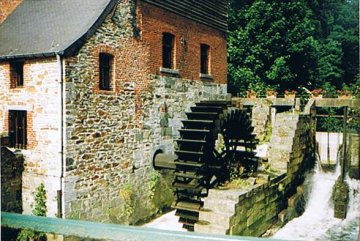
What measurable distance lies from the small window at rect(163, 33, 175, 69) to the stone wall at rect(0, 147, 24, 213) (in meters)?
2.93

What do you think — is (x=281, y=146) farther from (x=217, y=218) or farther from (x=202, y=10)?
(x=202, y=10)

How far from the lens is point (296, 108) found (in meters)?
5.05

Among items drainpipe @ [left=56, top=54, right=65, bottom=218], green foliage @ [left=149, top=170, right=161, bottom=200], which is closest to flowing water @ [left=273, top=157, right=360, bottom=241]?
green foliage @ [left=149, top=170, right=161, bottom=200]

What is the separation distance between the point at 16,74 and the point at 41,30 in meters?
0.55

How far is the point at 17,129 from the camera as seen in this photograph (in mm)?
3920

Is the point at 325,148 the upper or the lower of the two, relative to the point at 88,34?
lower

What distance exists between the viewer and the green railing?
1047 mm

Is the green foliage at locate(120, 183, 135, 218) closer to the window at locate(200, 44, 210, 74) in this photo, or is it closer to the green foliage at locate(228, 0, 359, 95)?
the green foliage at locate(228, 0, 359, 95)

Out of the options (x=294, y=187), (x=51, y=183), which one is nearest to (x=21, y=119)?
(x=51, y=183)

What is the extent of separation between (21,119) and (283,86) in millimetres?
2843

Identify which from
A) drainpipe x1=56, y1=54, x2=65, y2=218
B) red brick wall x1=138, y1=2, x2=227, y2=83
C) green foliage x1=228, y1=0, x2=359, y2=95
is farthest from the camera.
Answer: red brick wall x1=138, y1=2, x2=227, y2=83

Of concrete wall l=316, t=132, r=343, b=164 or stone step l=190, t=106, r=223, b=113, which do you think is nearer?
stone step l=190, t=106, r=223, b=113

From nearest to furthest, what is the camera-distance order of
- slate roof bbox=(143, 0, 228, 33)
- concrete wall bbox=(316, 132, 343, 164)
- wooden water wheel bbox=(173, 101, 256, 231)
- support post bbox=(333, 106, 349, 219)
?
1. wooden water wheel bbox=(173, 101, 256, 231)
2. support post bbox=(333, 106, 349, 219)
3. slate roof bbox=(143, 0, 228, 33)
4. concrete wall bbox=(316, 132, 343, 164)

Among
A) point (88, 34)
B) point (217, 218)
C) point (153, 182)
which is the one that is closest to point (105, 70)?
point (88, 34)
